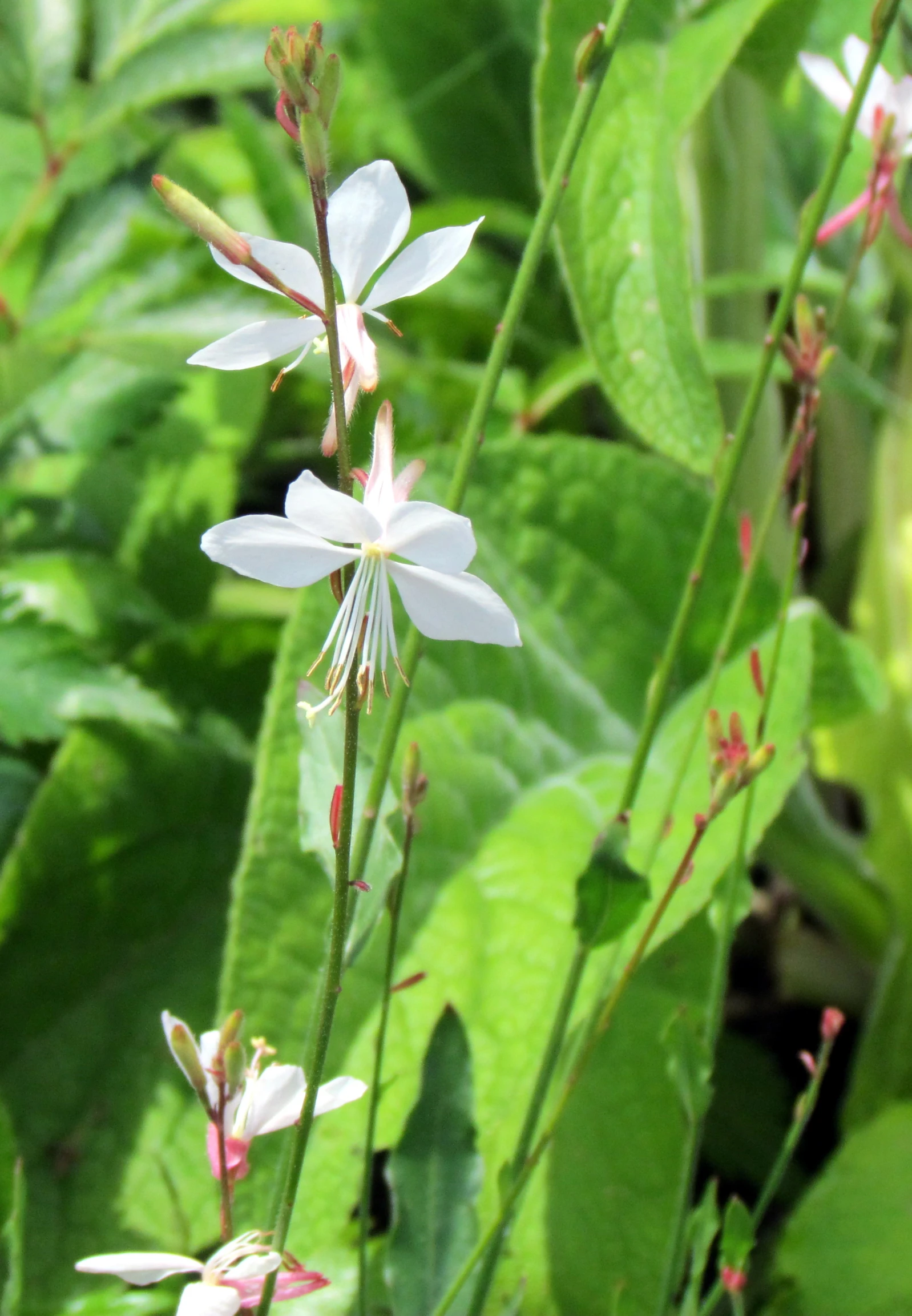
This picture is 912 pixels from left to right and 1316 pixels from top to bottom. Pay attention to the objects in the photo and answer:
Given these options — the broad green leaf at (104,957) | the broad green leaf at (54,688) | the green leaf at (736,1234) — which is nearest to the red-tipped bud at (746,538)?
the green leaf at (736,1234)

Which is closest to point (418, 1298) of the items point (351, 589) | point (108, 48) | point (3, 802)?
point (351, 589)

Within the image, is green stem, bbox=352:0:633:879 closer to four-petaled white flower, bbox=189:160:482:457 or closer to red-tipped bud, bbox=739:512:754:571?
four-petaled white flower, bbox=189:160:482:457

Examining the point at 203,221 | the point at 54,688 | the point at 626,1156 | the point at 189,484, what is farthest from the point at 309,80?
the point at 189,484

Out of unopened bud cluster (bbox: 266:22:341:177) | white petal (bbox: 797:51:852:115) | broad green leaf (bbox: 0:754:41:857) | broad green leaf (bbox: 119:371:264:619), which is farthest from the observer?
broad green leaf (bbox: 119:371:264:619)

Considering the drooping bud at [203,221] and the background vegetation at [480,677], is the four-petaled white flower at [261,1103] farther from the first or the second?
the drooping bud at [203,221]

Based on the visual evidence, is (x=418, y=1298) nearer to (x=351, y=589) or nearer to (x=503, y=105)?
(x=351, y=589)

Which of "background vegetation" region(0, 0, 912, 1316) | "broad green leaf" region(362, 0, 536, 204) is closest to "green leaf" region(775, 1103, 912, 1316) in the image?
"background vegetation" region(0, 0, 912, 1316)
